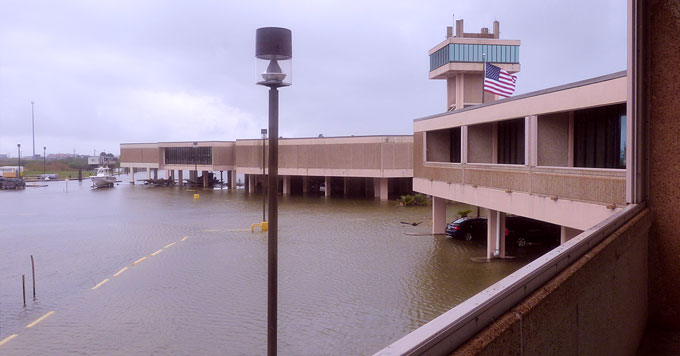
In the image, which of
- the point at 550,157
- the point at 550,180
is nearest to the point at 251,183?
the point at 550,157

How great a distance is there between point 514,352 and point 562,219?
49.4 ft

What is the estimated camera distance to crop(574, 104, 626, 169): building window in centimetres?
1673

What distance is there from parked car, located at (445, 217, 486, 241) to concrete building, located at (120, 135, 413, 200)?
27959 mm

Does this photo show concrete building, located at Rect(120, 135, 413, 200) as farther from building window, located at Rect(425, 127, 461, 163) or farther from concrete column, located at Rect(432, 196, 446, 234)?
building window, located at Rect(425, 127, 461, 163)

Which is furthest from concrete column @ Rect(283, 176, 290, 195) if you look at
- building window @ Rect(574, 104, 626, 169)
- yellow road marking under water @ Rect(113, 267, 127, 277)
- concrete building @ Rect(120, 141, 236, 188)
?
building window @ Rect(574, 104, 626, 169)

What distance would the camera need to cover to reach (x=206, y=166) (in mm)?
81125

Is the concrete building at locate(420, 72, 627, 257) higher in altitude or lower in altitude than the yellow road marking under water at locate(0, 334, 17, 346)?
higher

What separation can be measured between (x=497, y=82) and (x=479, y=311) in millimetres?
28719

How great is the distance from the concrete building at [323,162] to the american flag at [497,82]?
28710 mm

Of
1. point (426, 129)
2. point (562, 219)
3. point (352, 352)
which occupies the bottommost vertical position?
point (352, 352)

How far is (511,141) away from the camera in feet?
81.1

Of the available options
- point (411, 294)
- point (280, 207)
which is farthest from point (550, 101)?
point (280, 207)

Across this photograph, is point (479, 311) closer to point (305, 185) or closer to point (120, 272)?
point (120, 272)

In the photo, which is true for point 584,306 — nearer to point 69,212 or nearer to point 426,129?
point 426,129
